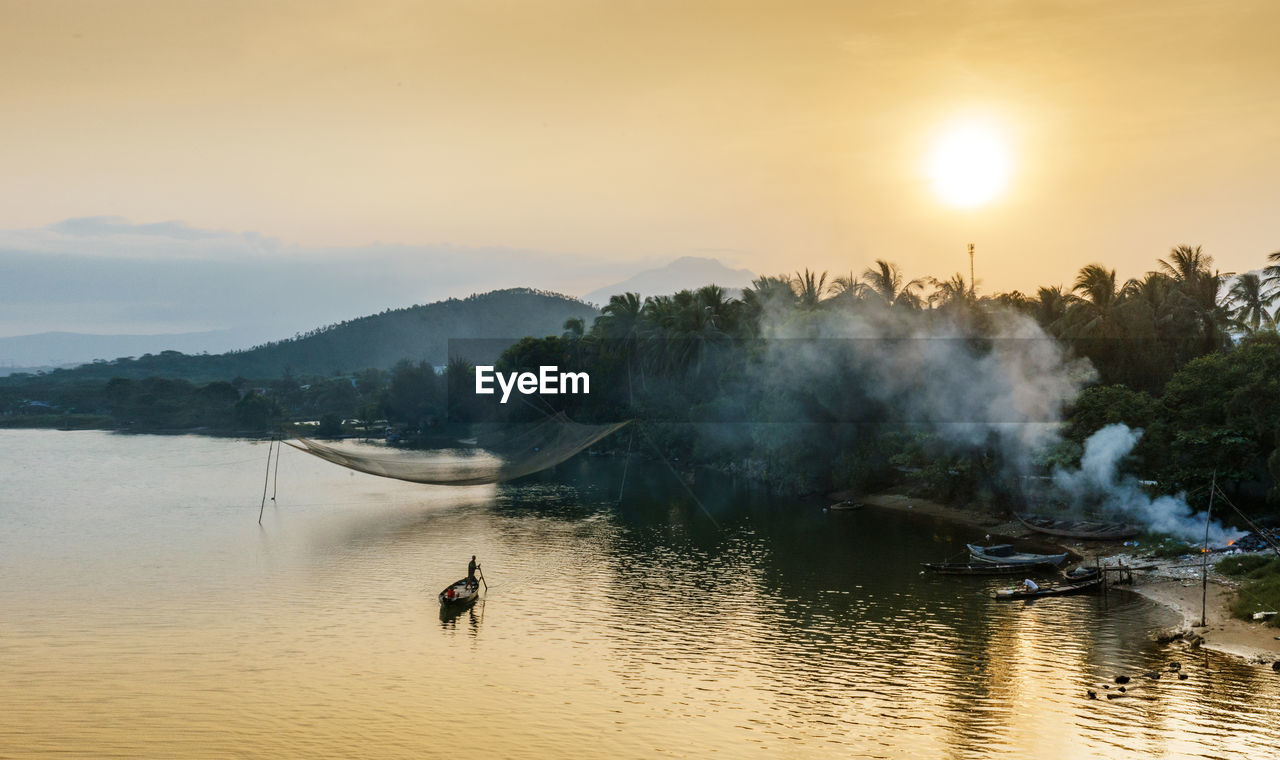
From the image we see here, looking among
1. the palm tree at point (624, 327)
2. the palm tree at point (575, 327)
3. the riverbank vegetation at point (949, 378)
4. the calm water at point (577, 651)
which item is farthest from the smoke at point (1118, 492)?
the palm tree at point (575, 327)

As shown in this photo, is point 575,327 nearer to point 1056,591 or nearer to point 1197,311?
point 1197,311

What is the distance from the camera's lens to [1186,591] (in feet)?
89.4

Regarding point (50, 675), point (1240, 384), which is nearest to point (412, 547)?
point (50, 675)

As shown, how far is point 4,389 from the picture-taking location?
14825cm

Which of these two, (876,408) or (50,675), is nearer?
(50,675)

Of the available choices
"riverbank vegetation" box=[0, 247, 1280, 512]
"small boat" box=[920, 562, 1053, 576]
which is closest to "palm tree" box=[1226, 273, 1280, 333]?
"riverbank vegetation" box=[0, 247, 1280, 512]

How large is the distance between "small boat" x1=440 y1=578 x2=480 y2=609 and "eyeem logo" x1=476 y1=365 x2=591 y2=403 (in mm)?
55912

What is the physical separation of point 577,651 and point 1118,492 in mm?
23817

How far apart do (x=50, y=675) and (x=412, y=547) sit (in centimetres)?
1689

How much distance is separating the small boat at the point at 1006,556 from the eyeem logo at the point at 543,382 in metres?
54.4

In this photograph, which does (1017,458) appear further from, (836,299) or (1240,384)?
(836,299)

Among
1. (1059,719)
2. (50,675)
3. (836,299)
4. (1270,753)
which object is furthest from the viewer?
(836,299)

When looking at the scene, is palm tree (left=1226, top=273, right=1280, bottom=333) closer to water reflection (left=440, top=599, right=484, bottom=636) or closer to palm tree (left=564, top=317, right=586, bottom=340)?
water reflection (left=440, top=599, right=484, bottom=636)

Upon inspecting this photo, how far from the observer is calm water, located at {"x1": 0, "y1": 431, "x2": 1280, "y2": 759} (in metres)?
18.9
